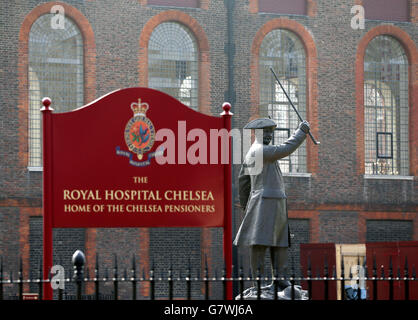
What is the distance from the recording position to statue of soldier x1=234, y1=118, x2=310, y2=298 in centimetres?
1100

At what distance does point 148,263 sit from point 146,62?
576cm

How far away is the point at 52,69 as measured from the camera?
25109mm

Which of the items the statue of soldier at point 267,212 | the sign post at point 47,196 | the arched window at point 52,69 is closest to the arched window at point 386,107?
the arched window at point 52,69

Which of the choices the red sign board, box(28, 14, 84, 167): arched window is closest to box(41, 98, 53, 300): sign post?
the red sign board

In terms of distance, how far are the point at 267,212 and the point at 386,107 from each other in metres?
18.0

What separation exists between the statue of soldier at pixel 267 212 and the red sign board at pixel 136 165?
0.31m

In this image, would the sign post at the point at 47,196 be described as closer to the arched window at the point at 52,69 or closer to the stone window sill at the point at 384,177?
the arched window at the point at 52,69

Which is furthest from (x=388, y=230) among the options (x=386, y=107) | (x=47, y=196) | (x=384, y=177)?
(x=47, y=196)

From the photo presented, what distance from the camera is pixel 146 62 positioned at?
25.7 m

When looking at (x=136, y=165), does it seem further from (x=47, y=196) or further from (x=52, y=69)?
(x=52, y=69)

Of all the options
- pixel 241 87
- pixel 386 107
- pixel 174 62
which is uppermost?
pixel 174 62

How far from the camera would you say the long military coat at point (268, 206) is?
1099 cm

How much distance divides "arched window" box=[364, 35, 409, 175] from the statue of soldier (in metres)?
17.1
